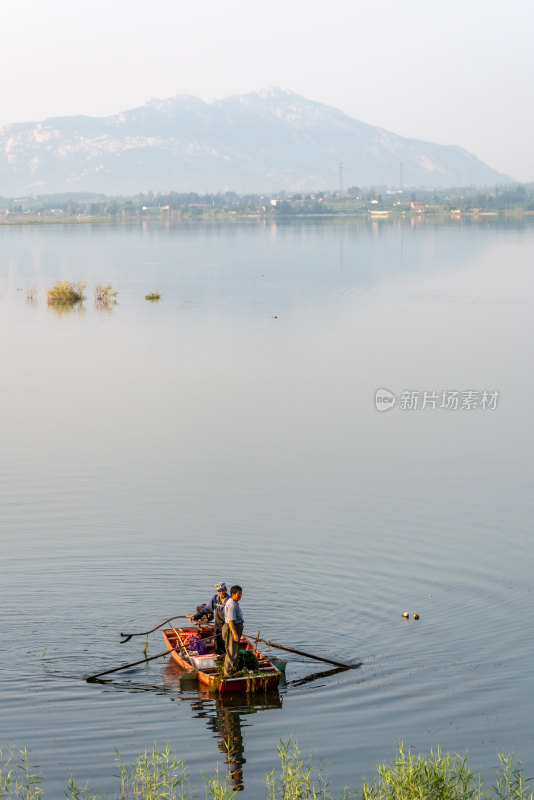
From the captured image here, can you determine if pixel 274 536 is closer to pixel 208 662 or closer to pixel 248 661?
pixel 208 662

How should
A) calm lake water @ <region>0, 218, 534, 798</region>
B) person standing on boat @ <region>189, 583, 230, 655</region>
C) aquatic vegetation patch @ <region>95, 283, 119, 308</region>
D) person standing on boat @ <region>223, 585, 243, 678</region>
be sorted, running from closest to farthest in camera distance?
calm lake water @ <region>0, 218, 534, 798</region> → person standing on boat @ <region>223, 585, 243, 678</region> → person standing on boat @ <region>189, 583, 230, 655</region> → aquatic vegetation patch @ <region>95, 283, 119, 308</region>

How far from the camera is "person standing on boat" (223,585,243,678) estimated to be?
20625mm

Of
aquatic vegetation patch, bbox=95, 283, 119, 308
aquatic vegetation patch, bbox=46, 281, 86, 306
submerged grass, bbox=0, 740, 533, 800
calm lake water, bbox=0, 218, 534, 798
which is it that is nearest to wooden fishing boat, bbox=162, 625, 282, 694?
calm lake water, bbox=0, 218, 534, 798

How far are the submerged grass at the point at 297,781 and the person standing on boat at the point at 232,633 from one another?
2113 mm

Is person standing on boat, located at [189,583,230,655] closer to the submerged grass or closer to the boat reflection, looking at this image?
the boat reflection

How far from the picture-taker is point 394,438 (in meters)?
41.7

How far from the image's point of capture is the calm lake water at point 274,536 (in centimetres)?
1991

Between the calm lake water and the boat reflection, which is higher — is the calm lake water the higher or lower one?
the higher one

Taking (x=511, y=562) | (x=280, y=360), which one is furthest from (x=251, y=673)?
(x=280, y=360)

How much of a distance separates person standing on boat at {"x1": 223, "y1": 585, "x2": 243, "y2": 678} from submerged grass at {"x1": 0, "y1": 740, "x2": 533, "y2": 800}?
83.2 inches

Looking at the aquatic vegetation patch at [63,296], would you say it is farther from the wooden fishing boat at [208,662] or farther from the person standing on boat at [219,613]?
the person standing on boat at [219,613]

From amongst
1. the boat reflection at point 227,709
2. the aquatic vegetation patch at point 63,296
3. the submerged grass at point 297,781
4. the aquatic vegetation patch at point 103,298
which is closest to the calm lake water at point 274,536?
the boat reflection at point 227,709

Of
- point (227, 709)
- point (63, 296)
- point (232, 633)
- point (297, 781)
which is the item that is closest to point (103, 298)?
point (63, 296)

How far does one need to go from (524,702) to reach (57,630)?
9.78m
